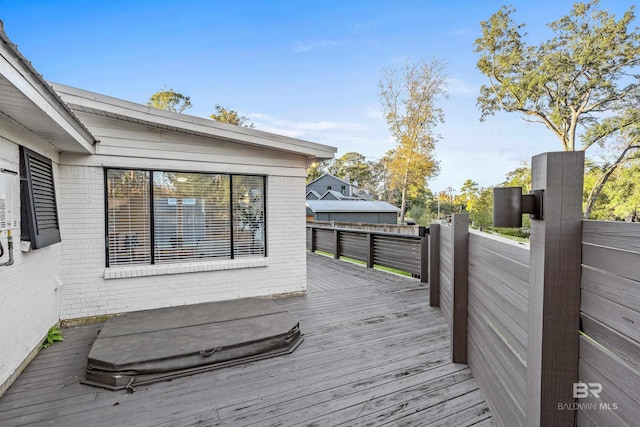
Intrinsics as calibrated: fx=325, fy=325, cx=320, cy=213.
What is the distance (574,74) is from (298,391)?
2202cm

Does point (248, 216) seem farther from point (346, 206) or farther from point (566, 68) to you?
point (566, 68)

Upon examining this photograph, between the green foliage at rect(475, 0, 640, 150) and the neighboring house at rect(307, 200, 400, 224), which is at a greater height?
the green foliage at rect(475, 0, 640, 150)

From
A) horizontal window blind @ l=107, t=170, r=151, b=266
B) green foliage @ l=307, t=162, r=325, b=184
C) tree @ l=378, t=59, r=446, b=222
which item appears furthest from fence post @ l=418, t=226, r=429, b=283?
green foliage @ l=307, t=162, r=325, b=184

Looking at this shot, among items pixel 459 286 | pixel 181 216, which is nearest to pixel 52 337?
pixel 181 216

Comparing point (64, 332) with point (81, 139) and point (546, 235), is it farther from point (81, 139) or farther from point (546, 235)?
point (546, 235)

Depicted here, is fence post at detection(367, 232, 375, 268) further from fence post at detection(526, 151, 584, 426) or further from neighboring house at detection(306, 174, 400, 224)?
neighboring house at detection(306, 174, 400, 224)

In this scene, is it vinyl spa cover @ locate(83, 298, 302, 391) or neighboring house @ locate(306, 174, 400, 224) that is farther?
neighboring house @ locate(306, 174, 400, 224)

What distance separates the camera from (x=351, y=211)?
2275 centimetres

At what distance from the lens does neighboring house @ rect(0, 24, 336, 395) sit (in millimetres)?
2832

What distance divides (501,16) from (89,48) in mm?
21103

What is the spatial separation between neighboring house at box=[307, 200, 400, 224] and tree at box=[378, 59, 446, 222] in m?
Answer: 3.24

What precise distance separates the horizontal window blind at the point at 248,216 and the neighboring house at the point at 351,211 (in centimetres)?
1590

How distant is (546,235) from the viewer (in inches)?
49.6

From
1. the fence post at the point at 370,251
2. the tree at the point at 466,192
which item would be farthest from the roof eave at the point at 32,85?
the tree at the point at 466,192
